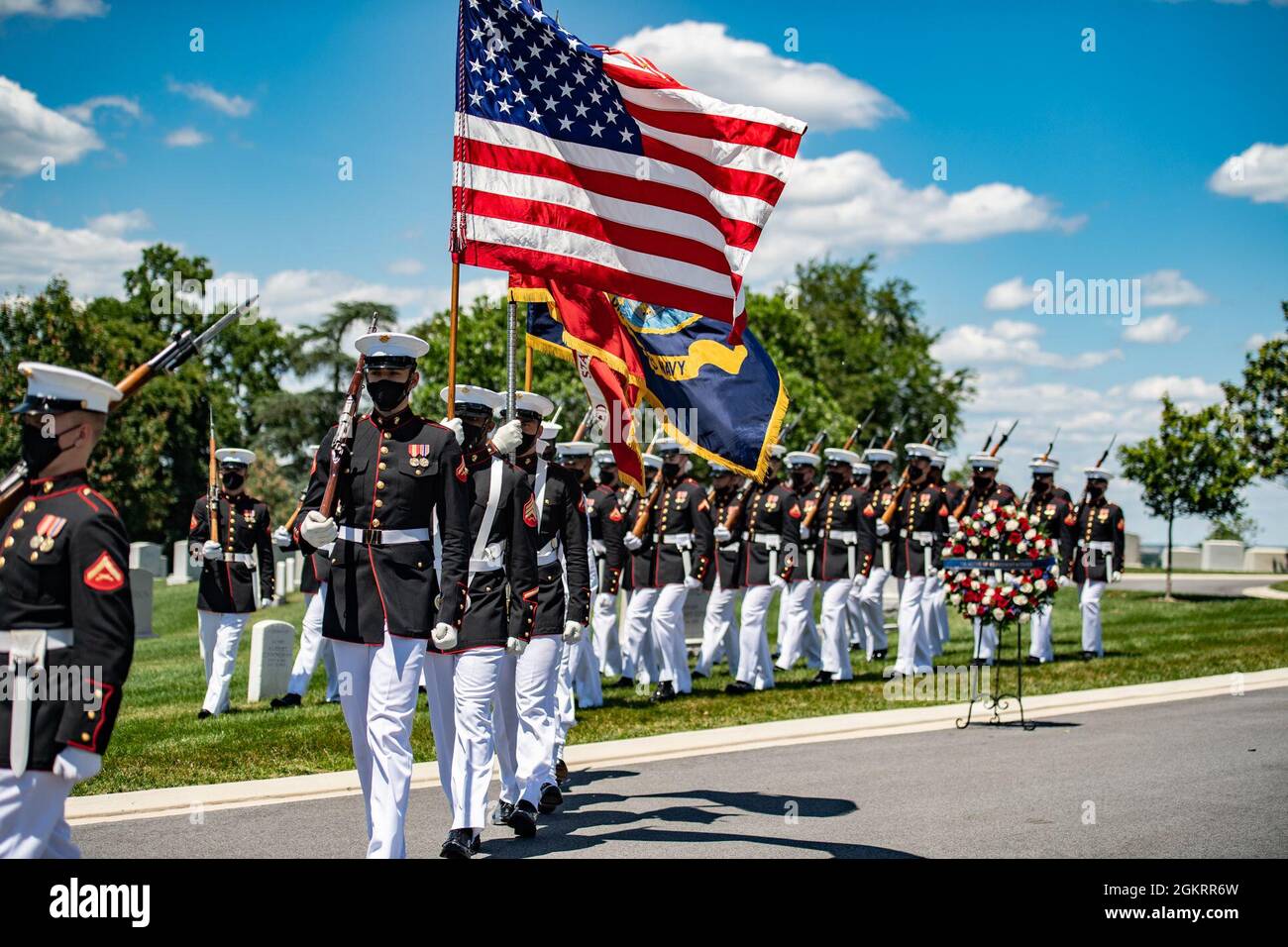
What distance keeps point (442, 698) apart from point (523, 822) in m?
0.88

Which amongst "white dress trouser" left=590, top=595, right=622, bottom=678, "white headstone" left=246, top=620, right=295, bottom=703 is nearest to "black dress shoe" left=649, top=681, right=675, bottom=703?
"white dress trouser" left=590, top=595, right=622, bottom=678

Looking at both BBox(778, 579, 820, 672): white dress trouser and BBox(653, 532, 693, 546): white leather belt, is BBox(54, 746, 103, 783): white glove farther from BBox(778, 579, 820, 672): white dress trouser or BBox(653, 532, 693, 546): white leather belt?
BBox(778, 579, 820, 672): white dress trouser

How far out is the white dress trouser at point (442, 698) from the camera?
722 centimetres

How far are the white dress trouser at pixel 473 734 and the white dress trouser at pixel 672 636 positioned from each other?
6.36 meters

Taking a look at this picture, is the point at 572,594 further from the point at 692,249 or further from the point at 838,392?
the point at 838,392

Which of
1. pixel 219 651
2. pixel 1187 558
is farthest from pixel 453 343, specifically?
pixel 1187 558

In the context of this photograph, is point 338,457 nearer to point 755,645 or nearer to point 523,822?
point 523,822

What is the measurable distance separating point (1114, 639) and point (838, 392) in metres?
32.1

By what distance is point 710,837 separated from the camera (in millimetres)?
7391

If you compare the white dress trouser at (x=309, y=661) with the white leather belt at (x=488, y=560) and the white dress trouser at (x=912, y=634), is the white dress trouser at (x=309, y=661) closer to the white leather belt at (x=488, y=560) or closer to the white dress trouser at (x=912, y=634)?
the white leather belt at (x=488, y=560)

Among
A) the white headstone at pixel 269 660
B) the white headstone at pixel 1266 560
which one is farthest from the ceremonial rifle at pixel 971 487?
the white headstone at pixel 1266 560

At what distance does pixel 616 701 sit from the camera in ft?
44.3

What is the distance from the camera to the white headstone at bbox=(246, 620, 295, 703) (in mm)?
13141

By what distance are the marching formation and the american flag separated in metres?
0.97
